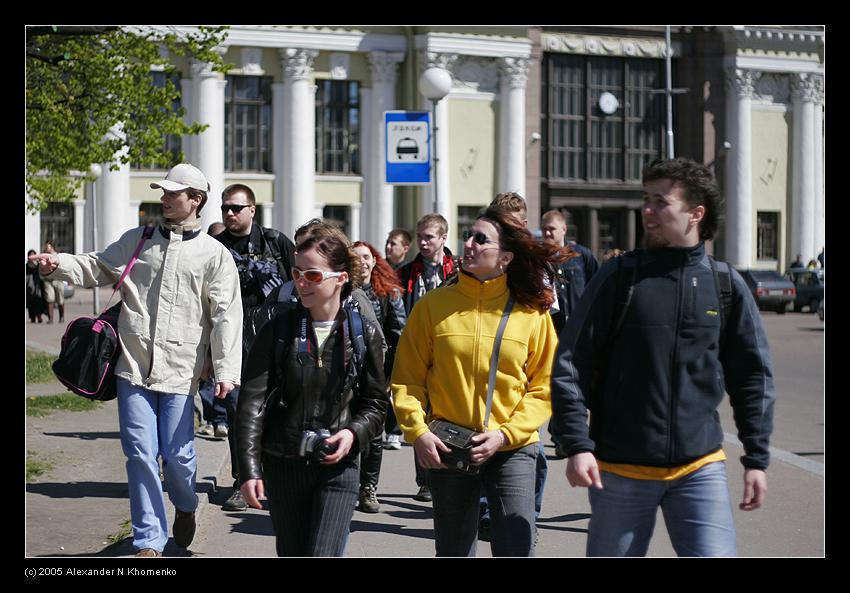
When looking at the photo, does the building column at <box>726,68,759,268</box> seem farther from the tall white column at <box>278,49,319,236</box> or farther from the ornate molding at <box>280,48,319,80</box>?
the ornate molding at <box>280,48,319,80</box>

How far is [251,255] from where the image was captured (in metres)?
8.62

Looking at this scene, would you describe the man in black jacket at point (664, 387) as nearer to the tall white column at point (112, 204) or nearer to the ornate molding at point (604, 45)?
the tall white column at point (112, 204)

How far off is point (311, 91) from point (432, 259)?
42.8 metres

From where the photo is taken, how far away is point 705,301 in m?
4.55

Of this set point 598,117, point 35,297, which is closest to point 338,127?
point 598,117

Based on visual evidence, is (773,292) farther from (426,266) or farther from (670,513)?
(670,513)

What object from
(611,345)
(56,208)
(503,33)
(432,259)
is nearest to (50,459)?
(432,259)

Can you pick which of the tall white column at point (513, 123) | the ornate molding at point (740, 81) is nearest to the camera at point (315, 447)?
the tall white column at point (513, 123)

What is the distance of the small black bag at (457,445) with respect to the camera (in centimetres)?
509

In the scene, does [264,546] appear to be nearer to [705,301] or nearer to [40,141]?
[705,301]

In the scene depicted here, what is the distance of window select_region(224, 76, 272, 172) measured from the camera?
168 ft

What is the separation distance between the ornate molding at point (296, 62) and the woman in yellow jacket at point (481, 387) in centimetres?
4614

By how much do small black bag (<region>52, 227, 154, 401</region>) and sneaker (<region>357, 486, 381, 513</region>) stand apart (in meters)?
2.23

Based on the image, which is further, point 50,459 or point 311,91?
point 311,91
